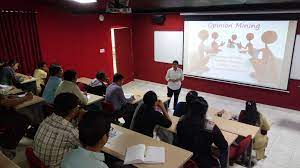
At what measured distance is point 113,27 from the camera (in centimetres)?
765

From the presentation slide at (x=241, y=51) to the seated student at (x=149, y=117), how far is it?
4000 millimetres

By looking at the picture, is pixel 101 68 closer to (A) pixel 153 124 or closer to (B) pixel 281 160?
(A) pixel 153 124

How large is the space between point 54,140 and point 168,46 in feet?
19.4

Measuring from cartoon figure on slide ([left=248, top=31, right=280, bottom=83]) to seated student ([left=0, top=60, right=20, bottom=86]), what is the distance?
576cm

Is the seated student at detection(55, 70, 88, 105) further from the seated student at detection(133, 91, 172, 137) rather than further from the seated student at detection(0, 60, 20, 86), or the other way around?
the seated student at detection(0, 60, 20, 86)

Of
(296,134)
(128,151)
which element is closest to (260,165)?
(296,134)

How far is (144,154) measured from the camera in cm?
249

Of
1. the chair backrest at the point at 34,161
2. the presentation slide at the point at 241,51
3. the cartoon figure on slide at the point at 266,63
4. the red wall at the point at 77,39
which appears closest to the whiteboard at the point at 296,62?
the presentation slide at the point at 241,51

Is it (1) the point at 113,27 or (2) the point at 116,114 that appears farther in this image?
(1) the point at 113,27

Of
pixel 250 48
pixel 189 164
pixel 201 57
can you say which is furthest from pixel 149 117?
pixel 201 57

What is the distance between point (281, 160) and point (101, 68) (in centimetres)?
556

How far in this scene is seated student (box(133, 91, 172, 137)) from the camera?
3.09m

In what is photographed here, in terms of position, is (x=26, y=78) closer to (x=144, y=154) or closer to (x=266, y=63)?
(x=144, y=154)

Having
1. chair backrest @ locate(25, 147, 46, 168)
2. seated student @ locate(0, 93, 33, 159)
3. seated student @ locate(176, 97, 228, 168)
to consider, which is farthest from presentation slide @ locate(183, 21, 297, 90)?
chair backrest @ locate(25, 147, 46, 168)
